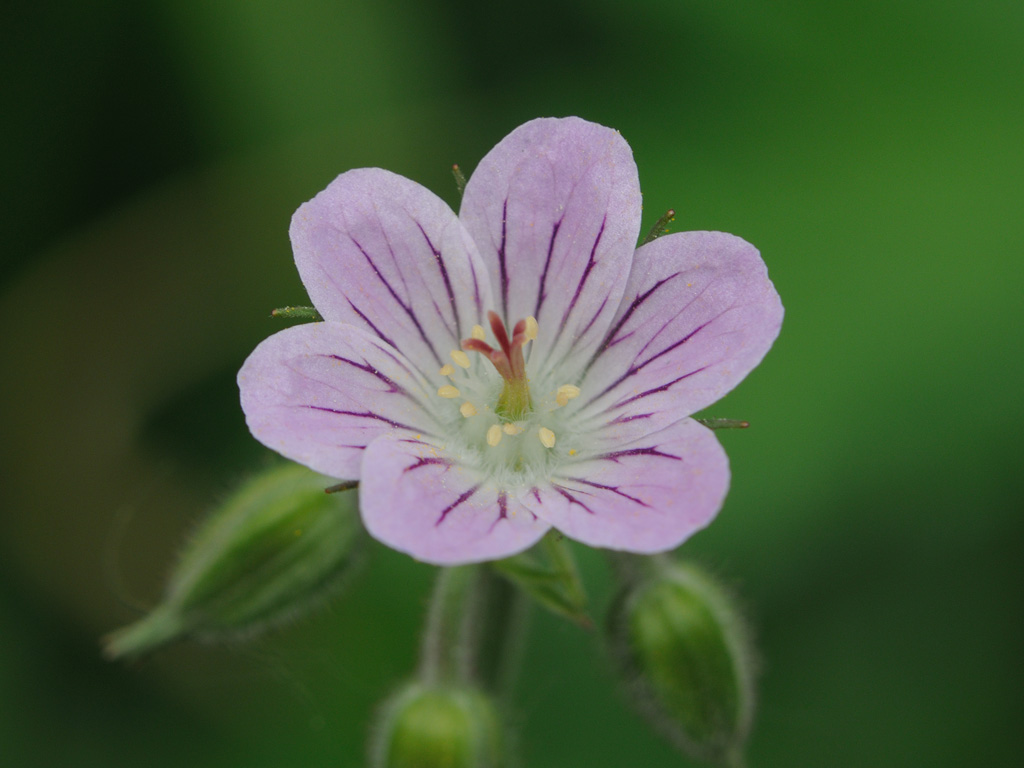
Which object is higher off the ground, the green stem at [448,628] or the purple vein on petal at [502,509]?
the purple vein on petal at [502,509]

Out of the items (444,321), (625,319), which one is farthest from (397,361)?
(625,319)

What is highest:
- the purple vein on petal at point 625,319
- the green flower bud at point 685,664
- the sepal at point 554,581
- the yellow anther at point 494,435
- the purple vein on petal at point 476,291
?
the purple vein on petal at point 476,291

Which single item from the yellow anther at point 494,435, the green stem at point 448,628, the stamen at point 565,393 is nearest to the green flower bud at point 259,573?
the green stem at point 448,628

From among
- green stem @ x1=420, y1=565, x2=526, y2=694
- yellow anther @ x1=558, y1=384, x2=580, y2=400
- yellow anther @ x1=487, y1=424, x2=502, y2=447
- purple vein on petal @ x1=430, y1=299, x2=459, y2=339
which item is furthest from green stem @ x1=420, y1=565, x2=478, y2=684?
purple vein on petal @ x1=430, y1=299, x2=459, y2=339

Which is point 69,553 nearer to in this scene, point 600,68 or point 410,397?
point 410,397

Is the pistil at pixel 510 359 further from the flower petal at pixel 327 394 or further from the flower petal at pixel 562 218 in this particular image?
the flower petal at pixel 327 394

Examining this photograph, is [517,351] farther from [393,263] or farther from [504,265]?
[393,263]
